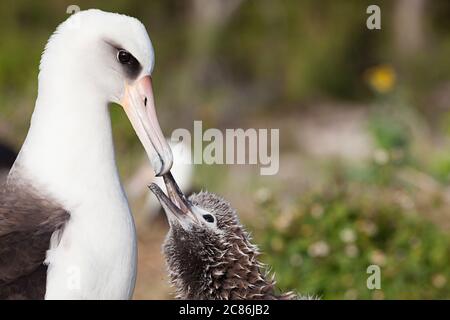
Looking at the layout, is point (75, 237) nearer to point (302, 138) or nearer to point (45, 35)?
point (302, 138)

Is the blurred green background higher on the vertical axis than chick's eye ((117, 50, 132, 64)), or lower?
higher

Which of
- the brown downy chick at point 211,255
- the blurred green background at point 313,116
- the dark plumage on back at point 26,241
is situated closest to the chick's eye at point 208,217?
the brown downy chick at point 211,255

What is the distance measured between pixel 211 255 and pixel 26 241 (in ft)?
2.45

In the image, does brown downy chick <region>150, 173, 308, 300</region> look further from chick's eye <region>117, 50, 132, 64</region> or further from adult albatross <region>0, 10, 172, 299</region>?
chick's eye <region>117, 50, 132, 64</region>

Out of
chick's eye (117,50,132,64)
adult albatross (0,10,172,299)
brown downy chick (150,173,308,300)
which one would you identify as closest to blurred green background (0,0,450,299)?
brown downy chick (150,173,308,300)

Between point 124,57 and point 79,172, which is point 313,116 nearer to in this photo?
point 124,57

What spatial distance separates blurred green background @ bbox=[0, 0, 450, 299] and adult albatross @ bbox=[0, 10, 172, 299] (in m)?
2.11

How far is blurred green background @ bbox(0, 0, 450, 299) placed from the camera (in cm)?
566

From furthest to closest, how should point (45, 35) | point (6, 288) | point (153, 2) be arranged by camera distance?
point (153, 2) → point (45, 35) → point (6, 288)

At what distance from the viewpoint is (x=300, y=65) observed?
1082 cm

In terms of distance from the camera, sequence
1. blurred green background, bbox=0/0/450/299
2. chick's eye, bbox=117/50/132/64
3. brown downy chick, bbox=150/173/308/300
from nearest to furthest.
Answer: chick's eye, bbox=117/50/132/64 → brown downy chick, bbox=150/173/308/300 → blurred green background, bbox=0/0/450/299

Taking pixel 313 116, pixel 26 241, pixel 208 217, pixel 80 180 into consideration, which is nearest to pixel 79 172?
pixel 80 180
